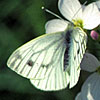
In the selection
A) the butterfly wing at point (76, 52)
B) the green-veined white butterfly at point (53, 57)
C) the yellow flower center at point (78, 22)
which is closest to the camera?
the butterfly wing at point (76, 52)

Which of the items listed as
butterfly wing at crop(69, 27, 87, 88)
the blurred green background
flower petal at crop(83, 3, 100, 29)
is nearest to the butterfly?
butterfly wing at crop(69, 27, 87, 88)

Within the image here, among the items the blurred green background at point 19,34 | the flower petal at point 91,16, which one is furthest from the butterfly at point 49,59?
the blurred green background at point 19,34

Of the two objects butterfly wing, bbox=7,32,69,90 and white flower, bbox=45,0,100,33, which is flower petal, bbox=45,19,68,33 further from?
butterfly wing, bbox=7,32,69,90

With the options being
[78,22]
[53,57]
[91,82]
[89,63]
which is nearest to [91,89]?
[91,82]

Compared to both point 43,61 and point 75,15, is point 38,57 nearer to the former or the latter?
point 43,61

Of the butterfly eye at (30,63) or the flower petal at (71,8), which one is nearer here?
the butterfly eye at (30,63)

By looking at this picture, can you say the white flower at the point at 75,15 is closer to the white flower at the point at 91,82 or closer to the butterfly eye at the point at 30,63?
the white flower at the point at 91,82

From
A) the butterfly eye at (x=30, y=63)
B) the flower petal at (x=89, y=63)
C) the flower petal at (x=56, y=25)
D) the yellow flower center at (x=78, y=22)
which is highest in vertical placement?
the butterfly eye at (x=30, y=63)
